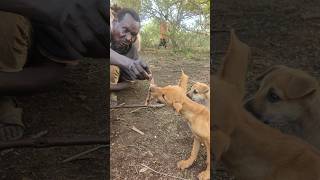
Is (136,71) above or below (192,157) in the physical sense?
above

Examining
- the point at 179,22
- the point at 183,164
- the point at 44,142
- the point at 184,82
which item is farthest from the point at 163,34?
the point at 44,142

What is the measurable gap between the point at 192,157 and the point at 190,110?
16cm

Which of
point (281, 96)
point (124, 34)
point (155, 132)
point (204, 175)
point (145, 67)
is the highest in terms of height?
point (124, 34)

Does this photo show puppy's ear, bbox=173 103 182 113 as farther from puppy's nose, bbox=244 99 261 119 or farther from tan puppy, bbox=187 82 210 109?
puppy's nose, bbox=244 99 261 119

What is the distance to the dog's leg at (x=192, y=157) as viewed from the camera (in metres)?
2.01

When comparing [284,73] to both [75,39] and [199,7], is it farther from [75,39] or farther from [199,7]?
[75,39]

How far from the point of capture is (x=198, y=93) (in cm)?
200

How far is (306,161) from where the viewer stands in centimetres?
210

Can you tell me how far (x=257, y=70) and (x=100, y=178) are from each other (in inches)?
26.0

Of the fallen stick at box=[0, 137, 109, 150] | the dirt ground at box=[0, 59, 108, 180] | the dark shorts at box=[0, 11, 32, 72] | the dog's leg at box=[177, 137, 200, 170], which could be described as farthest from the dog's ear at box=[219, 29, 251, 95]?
the dark shorts at box=[0, 11, 32, 72]

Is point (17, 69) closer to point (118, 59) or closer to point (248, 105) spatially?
point (118, 59)

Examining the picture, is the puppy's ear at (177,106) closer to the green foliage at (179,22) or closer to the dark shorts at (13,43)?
the green foliage at (179,22)

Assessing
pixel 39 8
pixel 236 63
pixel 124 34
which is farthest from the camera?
pixel 236 63

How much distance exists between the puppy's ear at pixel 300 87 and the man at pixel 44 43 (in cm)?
51
